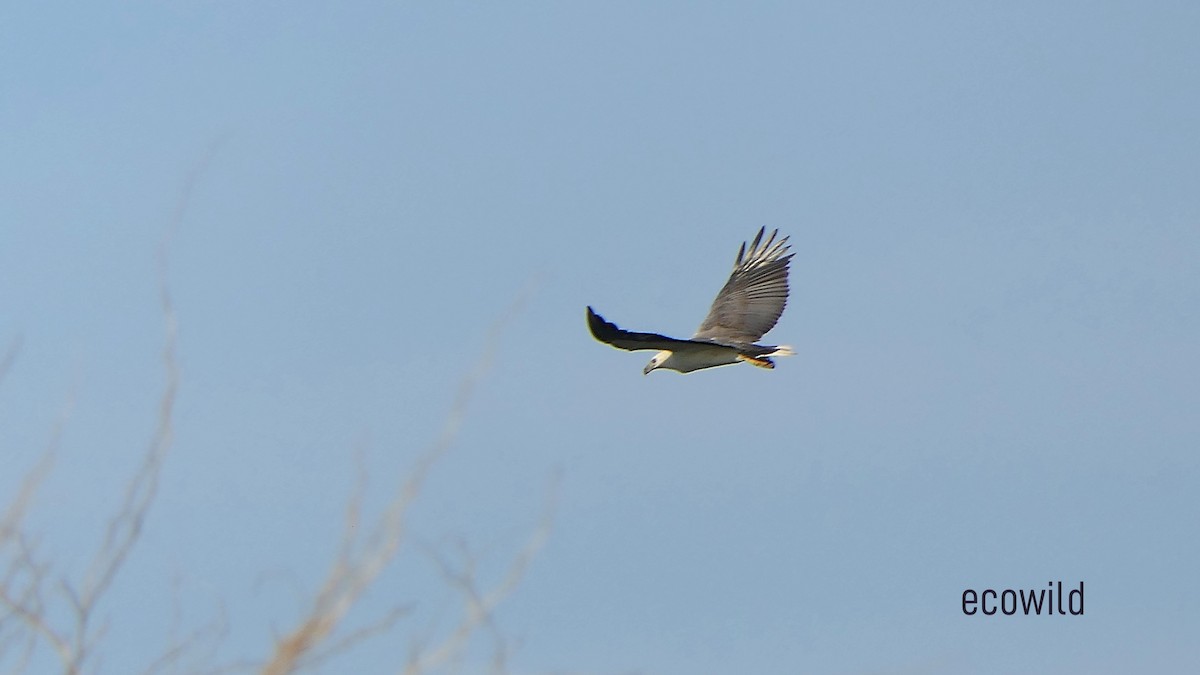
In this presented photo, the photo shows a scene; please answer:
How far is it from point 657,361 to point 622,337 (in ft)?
16.6

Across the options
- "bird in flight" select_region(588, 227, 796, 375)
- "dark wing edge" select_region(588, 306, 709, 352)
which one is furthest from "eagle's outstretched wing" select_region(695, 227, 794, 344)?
"dark wing edge" select_region(588, 306, 709, 352)

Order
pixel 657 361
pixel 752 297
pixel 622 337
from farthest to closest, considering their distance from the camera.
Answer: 1. pixel 752 297
2. pixel 657 361
3. pixel 622 337

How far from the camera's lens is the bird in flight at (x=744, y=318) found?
1738 cm

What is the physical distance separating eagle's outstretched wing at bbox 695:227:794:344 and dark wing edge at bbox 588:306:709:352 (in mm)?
2888

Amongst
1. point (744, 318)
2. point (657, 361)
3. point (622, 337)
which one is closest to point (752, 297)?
point (744, 318)

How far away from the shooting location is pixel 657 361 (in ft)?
60.4

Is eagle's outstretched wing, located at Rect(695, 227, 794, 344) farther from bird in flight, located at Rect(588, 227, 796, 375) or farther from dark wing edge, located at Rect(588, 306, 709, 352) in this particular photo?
dark wing edge, located at Rect(588, 306, 709, 352)

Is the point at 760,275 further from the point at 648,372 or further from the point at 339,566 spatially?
the point at 339,566

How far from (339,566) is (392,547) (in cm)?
17

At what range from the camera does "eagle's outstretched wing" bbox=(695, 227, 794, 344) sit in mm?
18875

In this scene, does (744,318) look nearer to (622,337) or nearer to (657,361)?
(657,361)

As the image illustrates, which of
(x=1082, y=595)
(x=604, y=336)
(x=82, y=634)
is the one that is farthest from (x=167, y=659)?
(x=1082, y=595)

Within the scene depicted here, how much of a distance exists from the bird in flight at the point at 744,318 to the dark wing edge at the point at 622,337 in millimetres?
1442

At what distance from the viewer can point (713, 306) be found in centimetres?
1955
